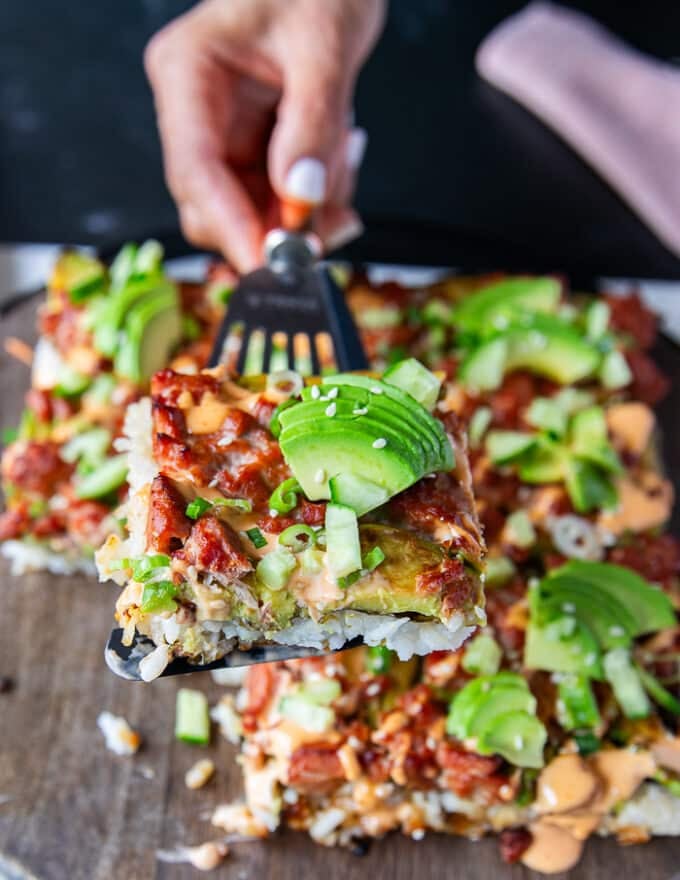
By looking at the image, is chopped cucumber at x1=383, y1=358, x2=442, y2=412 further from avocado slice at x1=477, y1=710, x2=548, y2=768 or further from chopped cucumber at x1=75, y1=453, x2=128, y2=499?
chopped cucumber at x1=75, y1=453, x2=128, y2=499

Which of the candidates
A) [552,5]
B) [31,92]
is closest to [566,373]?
[552,5]

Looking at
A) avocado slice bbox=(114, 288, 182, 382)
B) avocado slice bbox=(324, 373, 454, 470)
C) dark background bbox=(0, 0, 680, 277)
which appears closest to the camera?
avocado slice bbox=(324, 373, 454, 470)

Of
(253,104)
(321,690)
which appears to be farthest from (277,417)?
(253,104)

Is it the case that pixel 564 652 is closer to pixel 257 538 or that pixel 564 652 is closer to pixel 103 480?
pixel 257 538

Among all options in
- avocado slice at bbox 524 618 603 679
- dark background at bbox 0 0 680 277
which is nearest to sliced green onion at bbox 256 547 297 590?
avocado slice at bbox 524 618 603 679

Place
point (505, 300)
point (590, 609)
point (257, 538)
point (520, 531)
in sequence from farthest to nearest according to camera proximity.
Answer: point (505, 300) < point (520, 531) < point (590, 609) < point (257, 538)
